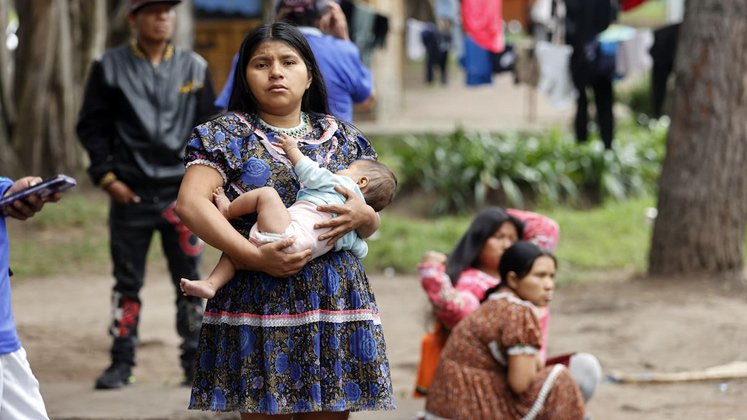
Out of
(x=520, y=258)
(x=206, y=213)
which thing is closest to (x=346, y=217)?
(x=206, y=213)

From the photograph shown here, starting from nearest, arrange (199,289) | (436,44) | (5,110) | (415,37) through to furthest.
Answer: (199,289) → (5,110) → (436,44) → (415,37)

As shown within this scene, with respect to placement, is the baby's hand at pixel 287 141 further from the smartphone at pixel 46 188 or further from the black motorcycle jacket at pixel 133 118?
the black motorcycle jacket at pixel 133 118

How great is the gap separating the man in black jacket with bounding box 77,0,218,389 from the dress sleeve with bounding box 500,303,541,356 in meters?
1.80

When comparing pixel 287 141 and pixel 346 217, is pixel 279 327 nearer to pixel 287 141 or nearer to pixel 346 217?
pixel 346 217

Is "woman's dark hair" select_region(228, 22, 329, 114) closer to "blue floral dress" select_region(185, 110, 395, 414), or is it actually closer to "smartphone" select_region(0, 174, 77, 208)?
"blue floral dress" select_region(185, 110, 395, 414)

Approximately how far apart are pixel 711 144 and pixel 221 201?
583cm

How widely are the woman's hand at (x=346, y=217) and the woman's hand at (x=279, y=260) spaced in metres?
0.09

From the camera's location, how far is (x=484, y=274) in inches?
217

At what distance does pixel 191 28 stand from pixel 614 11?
222 inches

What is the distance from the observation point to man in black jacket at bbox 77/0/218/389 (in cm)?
561

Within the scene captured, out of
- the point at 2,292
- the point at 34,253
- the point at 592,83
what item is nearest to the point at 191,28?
the point at 34,253

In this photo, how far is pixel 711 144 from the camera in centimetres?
849

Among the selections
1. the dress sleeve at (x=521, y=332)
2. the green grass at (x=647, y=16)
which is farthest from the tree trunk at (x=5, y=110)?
the green grass at (x=647, y=16)

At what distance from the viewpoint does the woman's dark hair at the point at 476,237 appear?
5449mm
